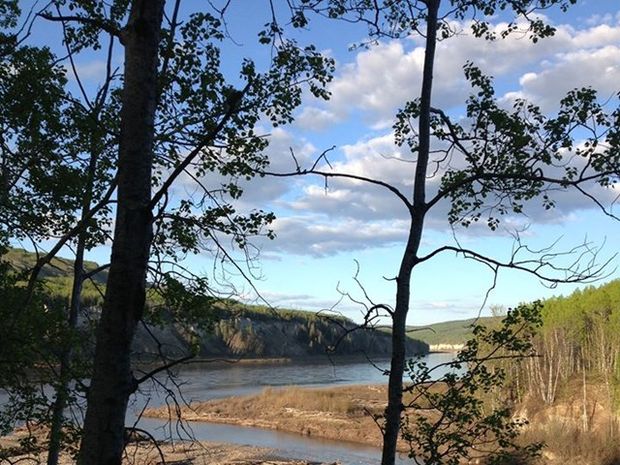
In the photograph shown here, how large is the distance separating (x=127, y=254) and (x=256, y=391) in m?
61.6

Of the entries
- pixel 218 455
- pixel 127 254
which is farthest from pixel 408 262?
pixel 218 455

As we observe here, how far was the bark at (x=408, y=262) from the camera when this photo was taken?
19.4 feet

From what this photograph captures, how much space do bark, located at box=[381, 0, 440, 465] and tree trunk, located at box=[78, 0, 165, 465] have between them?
11.4 feet

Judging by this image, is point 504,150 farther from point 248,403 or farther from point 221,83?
point 248,403

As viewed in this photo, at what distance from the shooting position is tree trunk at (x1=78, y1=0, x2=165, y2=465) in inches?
111

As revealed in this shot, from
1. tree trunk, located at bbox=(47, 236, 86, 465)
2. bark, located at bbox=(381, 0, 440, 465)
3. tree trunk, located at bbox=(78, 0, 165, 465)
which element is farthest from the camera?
tree trunk, located at bbox=(47, 236, 86, 465)

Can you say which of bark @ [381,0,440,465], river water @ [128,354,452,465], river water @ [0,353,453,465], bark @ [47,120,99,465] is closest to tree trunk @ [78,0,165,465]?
river water @ [128,354,452,465]

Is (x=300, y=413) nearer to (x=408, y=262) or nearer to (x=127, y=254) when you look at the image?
(x=408, y=262)

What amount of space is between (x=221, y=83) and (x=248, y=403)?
159 ft

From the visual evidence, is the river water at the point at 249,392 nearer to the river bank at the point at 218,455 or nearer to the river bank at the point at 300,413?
the river bank at the point at 300,413

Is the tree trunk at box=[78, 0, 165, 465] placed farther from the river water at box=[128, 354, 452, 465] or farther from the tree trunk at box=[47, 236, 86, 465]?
the tree trunk at box=[47, 236, 86, 465]

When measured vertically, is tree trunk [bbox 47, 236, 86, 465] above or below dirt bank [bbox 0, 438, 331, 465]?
above

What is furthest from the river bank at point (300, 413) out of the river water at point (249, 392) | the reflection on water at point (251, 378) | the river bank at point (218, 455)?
the river bank at point (218, 455)

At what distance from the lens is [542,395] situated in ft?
148
